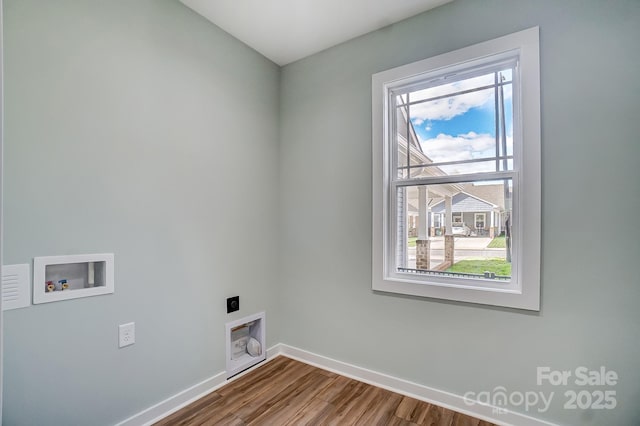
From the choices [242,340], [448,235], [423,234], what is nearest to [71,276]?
[242,340]

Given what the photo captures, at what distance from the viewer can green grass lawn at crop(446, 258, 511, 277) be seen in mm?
1878

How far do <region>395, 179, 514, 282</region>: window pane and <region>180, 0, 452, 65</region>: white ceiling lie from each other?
1192 mm

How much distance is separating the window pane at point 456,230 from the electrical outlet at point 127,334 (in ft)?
5.60

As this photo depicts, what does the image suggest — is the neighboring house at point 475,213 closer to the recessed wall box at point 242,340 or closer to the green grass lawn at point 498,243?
the green grass lawn at point 498,243

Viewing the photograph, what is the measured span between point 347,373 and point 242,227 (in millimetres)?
1364

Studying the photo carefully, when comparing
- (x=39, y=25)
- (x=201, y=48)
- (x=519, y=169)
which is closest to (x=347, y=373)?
(x=519, y=169)

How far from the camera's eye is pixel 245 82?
2443 millimetres

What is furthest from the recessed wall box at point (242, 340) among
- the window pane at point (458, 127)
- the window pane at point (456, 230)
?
the window pane at point (458, 127)

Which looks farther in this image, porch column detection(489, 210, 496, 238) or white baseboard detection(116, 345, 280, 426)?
porch column detection(489, 210, 496, 238)

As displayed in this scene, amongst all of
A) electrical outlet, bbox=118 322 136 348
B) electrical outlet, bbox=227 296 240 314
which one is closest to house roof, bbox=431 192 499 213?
electrical outlet, bbox=227 296 240 314

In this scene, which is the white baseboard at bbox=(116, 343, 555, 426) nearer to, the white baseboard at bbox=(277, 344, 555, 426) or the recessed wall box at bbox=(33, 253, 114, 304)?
the white baseboard at bbox=(277, 344, 555, 426)

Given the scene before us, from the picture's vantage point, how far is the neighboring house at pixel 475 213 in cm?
190

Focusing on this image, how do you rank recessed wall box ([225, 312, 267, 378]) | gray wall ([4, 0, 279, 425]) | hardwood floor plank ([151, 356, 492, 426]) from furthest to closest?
recessed wall box ([225, 312, 267, 378])
hardwood floor plank ([151, 356, 492, 426])
gray wall ([4, 0, 279, 425])

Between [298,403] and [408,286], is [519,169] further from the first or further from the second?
[298,403]
